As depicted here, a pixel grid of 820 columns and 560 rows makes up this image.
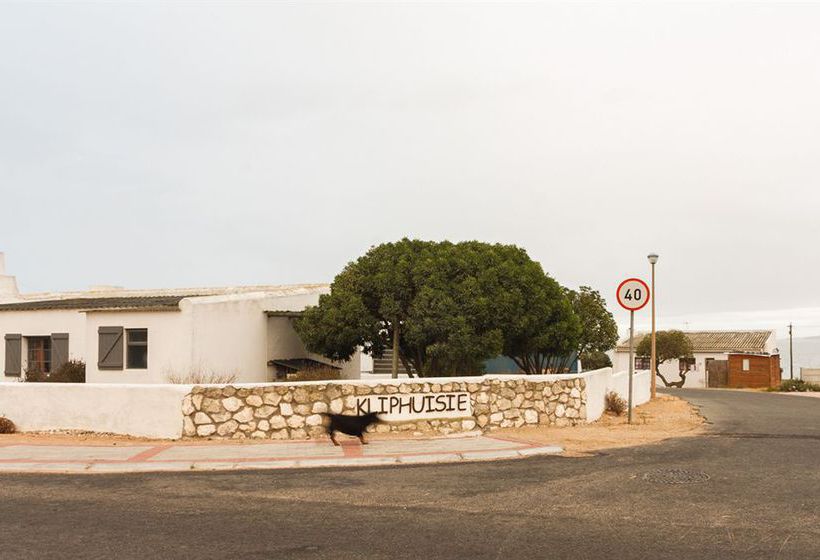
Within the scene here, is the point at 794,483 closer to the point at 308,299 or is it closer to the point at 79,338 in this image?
the point at 308,299

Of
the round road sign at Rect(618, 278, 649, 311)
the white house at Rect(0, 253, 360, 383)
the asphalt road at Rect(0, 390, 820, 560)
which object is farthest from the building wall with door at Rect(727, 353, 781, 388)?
the asphalt road at Rect(0, 390, 820, 560)

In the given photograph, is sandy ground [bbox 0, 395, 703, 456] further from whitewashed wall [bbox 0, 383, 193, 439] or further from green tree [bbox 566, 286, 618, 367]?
green tree [bbox 566, 286, 618, 367]

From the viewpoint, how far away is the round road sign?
1556cm

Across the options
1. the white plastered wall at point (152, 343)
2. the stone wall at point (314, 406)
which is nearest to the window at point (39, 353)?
the white plastered wall at point (152, 343)

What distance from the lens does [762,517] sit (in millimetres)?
7672

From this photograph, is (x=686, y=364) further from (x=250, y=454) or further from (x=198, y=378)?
(x=250, y=454)

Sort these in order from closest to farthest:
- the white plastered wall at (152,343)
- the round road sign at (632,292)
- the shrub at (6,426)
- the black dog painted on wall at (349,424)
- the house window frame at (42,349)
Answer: the black dog painted on wall at (349,424) → the shrub at (6,426) → the round road sign at (632,292) → the white plastered wall at (152,343) → the house window frame at (42,349)

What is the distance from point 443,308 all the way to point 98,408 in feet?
36.3

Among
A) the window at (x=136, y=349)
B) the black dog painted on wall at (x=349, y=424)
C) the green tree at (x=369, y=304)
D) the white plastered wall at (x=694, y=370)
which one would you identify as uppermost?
the green tree at (x=369, y=304)

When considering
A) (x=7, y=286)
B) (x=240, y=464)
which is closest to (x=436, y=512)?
(x=240, y=464)

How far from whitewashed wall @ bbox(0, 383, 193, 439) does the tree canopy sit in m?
10.2

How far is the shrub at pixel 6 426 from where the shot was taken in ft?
46.5

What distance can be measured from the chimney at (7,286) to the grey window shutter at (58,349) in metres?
14.8

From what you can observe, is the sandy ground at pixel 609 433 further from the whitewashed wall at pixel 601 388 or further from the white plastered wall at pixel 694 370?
the white plastered wall at pixel 694 370
